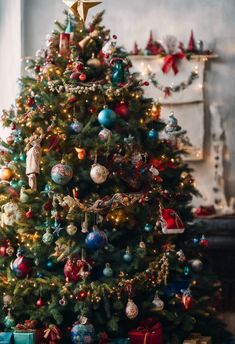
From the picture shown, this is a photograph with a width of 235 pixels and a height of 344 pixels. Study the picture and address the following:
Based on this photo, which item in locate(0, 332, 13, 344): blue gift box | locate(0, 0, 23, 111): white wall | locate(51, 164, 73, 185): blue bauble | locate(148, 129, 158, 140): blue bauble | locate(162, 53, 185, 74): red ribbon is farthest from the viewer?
locate(162, 53, 185, 74): red ribbon

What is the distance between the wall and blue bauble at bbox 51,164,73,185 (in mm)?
2920

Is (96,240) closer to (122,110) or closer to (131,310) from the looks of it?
(131,310)

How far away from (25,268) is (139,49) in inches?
129

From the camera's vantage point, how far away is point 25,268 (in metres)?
4.91

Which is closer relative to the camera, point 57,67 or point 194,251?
point 57,67

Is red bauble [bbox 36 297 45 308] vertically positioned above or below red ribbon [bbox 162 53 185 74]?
below

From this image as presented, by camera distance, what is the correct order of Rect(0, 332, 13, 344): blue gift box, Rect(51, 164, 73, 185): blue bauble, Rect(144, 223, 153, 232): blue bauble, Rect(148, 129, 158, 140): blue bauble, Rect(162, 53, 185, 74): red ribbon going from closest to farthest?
Rect(0, 332, 13, 344): blue gift box → Rect(51, 164, 73, 185): blue bauble → Rect(144, 223, 153, 232): blue bauble → Rect(148, 129, 158, 140): blue bauble → Rect(162, 53, 185, 74): red ribbon

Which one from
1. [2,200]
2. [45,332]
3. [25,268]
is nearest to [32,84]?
[2,200]

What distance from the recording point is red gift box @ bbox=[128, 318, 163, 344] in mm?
4840

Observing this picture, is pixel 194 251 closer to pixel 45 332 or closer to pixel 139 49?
pixel 45 332

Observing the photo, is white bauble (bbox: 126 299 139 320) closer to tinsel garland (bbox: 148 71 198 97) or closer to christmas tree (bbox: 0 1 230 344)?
christmas tree (bbox: 0 1 230 344)

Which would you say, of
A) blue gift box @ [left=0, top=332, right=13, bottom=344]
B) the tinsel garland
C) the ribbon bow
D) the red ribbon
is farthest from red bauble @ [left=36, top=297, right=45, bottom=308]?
the red ribbon

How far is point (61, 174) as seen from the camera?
4758 millimetres

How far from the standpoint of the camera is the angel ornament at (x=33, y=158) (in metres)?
4.78
